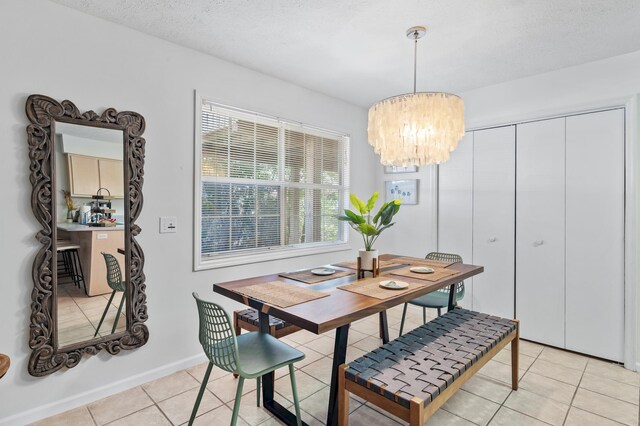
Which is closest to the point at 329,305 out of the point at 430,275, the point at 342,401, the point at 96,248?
the point at 342,401

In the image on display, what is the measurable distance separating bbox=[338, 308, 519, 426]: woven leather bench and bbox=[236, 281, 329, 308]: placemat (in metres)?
0.39

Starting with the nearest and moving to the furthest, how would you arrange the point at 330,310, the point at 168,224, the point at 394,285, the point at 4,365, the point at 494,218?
the point at 4,365
the point at 330,310
the point at 394,285
the point at 168,224
the point at 494,218

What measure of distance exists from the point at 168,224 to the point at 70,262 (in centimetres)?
63

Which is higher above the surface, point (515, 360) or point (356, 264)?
point (356, 264)

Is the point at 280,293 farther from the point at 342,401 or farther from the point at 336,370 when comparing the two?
the point at 342,401

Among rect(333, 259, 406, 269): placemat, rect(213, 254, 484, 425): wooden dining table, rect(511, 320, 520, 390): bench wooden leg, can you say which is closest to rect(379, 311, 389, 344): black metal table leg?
rect(333, 259, 406, 269): placemat

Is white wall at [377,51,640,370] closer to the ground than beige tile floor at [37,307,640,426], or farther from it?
farther from it

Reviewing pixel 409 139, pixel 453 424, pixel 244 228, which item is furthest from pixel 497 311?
pixel 244 228

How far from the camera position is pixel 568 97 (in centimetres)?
292

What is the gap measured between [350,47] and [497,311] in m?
2.83

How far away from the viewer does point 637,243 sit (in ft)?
8.46

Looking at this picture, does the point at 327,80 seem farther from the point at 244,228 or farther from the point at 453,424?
the point at 453,424

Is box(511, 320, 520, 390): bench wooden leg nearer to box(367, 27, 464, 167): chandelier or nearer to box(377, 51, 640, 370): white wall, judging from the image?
box(377, 51, 640, 370): white wall

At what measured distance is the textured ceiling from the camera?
6.61 ft
